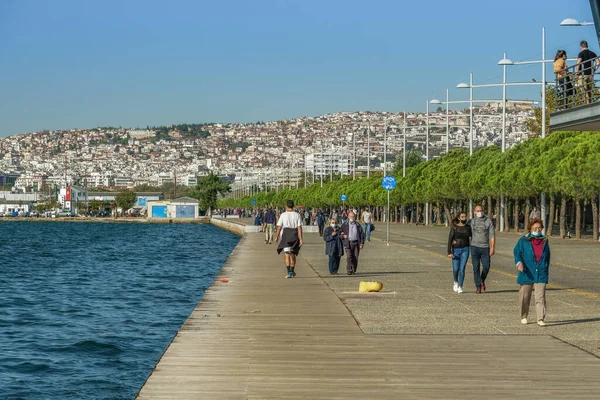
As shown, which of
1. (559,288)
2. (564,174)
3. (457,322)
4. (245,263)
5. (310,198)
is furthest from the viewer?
(310,198)

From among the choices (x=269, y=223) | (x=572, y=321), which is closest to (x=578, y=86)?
(x=572, y=321)

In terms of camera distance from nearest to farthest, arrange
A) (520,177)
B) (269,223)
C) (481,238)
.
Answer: (481,238) → (269,223) → (520,177)

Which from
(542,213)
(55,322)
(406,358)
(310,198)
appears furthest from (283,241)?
(310,198)

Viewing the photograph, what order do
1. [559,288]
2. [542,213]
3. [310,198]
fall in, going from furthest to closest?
[310,198] → [542,213] → [559,288]

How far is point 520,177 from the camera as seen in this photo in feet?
208

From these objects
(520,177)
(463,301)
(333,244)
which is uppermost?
(520,177)

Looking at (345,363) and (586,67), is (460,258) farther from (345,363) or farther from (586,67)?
(586,67)

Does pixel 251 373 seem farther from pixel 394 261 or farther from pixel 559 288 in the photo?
pixel 394 261

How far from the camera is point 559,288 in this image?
24422 millimetres

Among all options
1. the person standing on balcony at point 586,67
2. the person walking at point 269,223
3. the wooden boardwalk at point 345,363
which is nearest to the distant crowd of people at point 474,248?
the wooden boardwalk at point 345,363

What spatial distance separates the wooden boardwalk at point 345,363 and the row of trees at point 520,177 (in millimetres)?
37663

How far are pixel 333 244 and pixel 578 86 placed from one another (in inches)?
291

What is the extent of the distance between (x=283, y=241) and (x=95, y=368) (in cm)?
844

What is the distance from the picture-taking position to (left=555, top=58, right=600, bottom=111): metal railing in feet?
93.7
